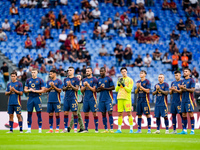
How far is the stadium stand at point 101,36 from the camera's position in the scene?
2422cm

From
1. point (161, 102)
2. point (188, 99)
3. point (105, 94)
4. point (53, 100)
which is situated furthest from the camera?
point (105, 94)

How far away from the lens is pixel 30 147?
27.3ft

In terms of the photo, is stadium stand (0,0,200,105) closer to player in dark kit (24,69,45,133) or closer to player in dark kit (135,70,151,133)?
player in dark kit (135,70,151,133)

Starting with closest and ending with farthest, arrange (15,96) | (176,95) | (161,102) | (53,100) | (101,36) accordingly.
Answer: (15,96) < (53,100) < (161,102) < (176,95) < (101,36)

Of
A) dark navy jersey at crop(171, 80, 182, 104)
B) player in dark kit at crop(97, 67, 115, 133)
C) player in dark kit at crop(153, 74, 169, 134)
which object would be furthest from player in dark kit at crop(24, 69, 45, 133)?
dark navy jersey at crop(171, 80, 182, 104)

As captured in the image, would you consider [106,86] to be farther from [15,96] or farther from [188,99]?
[15,96]

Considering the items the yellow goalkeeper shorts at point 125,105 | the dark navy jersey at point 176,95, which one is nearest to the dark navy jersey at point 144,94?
the yellow goalkeeper shorts at point 125,105

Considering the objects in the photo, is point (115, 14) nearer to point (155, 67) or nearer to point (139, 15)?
point (139, 15)

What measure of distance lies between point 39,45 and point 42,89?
11.6 meters

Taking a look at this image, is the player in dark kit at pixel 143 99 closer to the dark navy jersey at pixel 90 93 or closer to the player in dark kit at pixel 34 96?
the dark navy jersey at pixel 90 93

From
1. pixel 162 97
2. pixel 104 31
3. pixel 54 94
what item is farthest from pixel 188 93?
pixel 104 31

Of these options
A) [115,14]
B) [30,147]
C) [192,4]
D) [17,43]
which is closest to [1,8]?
[17,43]

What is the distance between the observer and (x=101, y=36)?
26.2 m

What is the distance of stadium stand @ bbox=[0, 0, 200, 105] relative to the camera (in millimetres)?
24219
